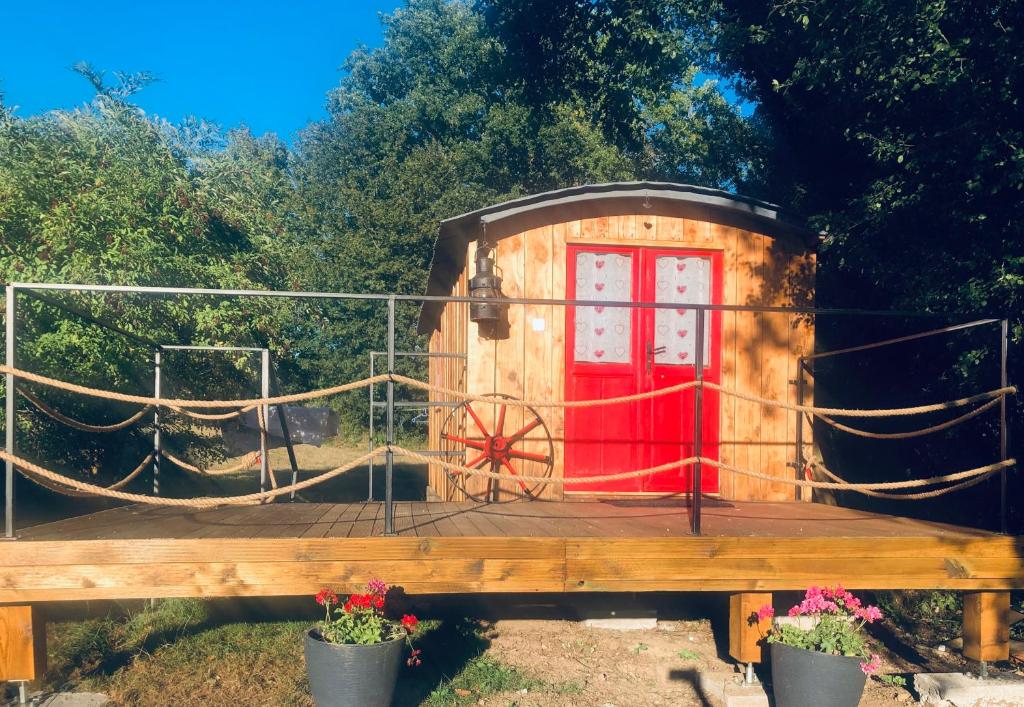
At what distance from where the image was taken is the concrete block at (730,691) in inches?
178

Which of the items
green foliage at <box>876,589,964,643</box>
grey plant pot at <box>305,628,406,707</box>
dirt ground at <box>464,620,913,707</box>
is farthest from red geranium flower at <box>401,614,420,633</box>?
green foliage at <box>876,589,964,643</box>

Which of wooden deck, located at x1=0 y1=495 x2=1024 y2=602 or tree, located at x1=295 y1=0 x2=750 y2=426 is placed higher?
tree, located at x1=295 y1=0 x2=750 y2=426

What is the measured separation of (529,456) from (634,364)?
46.9 inches

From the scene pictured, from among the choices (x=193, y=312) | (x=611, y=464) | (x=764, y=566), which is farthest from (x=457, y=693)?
(x=193, y=312)

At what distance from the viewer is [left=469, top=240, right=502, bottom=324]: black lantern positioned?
6398 mm

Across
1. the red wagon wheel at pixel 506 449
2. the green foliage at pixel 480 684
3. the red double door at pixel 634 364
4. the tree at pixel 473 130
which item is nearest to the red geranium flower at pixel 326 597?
the green foliage at pixel 480 684

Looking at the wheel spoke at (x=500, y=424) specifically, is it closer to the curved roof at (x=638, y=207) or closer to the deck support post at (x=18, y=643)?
the curved roof at (x=638, y=207)

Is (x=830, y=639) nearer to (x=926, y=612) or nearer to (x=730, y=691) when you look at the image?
(x=730, y=691)

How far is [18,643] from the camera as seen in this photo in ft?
13.6

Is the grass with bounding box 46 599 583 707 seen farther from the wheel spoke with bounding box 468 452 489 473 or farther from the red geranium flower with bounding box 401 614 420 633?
the wheel spoke with bounding box 468 452 489 473

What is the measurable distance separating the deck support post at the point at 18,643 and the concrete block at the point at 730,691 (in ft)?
12.3

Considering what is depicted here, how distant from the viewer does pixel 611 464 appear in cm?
682

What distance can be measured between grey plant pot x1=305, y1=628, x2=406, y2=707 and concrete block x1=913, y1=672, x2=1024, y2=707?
3238 millimetres

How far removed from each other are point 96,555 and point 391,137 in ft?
83.4
